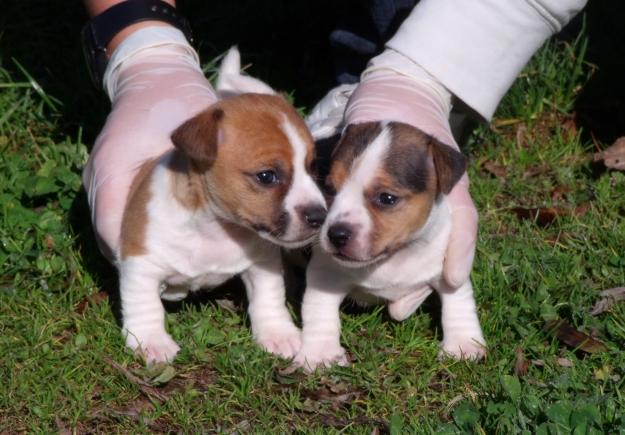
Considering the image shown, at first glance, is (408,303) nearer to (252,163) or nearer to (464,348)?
(464,348)

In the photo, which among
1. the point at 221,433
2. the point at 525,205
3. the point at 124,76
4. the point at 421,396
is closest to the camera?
the point at 221,433

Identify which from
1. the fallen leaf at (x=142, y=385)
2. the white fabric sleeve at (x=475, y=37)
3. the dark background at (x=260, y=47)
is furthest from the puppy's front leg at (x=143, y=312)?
the dark background at (x=260, y=47)

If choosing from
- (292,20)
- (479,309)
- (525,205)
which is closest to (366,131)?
(479,309)

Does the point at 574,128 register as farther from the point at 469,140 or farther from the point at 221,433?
the point at 221,433

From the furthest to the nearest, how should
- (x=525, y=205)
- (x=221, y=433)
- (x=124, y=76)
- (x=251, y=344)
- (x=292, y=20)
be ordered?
(x=292, y=20) → (x=525, y=205) → (x=124, y=76) → (x=251, y=344) → (x=221, y=433)

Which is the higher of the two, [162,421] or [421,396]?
[421,396]

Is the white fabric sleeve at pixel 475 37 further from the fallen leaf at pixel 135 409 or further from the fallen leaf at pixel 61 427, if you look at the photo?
the fallen leaf at pixel 61 427

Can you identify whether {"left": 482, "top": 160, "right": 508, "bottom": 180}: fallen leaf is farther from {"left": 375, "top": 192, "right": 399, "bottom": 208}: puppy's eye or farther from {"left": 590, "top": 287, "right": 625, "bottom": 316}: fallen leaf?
{"left": 375, "top": 192, "right": 399, "bottom": 208}: puppy's eye

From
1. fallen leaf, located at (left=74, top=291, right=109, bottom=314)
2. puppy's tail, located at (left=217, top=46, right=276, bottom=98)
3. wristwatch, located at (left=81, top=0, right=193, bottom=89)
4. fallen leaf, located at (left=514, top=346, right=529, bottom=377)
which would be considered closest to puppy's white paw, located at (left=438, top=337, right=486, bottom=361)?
fallen leaf, located at (left=514, top=346, right=529, bottom=377)
